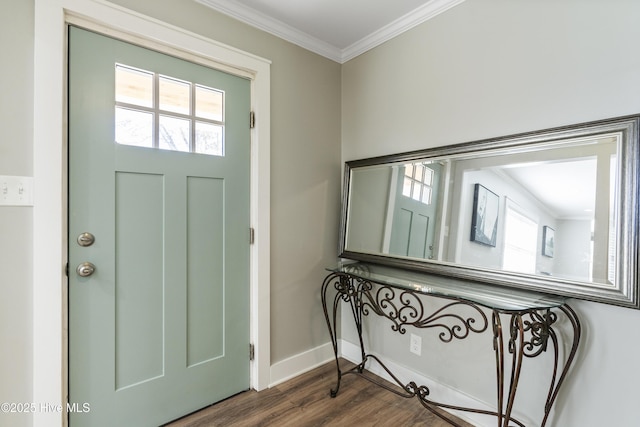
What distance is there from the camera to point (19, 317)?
4.27 ft

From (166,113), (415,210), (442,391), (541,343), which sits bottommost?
(442,391)

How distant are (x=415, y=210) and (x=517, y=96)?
2.62 ft

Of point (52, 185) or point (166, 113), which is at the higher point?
point (166, 113)

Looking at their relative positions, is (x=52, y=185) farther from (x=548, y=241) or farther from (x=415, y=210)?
(x=548, y=241)

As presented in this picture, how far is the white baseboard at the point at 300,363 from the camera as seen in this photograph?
206 cm

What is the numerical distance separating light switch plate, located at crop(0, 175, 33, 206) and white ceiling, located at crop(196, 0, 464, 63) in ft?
4.29

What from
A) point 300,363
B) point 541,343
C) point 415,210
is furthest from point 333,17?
point 300,363

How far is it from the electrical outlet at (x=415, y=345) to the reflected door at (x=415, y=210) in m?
0.55

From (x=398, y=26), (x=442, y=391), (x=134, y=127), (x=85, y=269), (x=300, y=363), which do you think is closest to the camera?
(x=85, y=269)

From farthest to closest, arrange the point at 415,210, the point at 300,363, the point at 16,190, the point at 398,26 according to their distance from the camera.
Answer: the point at 300,363, the point at 398,26, the point at 415,210, the point at 16,190

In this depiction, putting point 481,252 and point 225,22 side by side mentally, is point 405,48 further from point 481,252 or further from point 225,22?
point 481,252

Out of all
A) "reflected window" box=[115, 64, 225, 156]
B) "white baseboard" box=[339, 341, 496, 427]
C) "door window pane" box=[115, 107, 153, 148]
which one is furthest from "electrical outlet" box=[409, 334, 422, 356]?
"door window pane" box=[115, 107, 153, 148]

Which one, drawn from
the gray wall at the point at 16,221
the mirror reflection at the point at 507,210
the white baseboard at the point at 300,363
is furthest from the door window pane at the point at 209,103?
the white baseboard at the point at 300,363

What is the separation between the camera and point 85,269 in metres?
1.44
